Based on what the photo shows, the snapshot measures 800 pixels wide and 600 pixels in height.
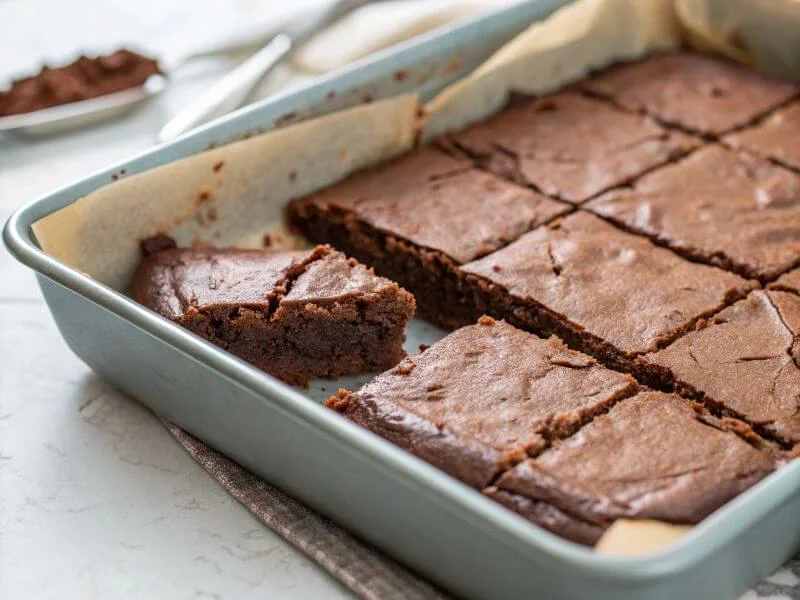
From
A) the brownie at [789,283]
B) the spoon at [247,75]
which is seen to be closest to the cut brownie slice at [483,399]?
the brownie at [789,283]

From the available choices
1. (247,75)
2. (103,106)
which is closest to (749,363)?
(247,75)

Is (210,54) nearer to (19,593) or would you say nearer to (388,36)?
(388,36)

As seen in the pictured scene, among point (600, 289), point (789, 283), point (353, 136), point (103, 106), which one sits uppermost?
point (103, 106)

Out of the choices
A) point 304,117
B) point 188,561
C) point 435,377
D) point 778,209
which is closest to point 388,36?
point 304,117

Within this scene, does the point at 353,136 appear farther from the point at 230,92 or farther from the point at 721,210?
the point at 721,210

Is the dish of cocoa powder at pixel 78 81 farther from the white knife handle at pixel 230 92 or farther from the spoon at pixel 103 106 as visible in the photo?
the white knife handle at pixel 230 92

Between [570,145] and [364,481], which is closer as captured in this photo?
[364,481]
